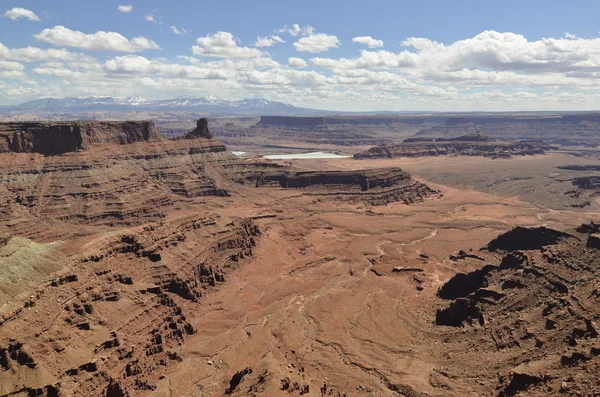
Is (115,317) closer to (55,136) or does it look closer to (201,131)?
(55,136)

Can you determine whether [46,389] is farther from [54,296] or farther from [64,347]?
[54,296]

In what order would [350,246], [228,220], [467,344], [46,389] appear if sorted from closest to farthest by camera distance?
[46,389] < [467,344] < [228,220] < [350,246]

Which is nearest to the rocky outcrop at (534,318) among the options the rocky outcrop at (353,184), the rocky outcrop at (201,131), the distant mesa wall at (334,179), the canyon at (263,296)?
the canyon at (263,296)

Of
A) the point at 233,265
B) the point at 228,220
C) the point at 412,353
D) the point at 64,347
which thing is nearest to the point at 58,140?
the point at 228,220

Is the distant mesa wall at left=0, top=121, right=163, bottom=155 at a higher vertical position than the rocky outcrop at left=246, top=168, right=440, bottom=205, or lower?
higher

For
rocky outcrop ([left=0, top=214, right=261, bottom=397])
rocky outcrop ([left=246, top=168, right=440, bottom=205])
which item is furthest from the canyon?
rocky outcrop ([left=246, top=168, right=440, bottom=205])

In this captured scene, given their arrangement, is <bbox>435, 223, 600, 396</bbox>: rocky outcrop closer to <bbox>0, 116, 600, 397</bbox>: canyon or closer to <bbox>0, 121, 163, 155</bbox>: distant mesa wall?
<bbox>0, 116, 600, 397</bbox>: canyon

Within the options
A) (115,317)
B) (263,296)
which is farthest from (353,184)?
(115,317)

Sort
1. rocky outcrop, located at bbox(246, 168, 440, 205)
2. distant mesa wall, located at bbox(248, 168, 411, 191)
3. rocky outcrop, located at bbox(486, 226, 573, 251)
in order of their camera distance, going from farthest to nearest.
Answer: distant mesa wall, located at bbox(248, 168, 411, 191)
rocky outcrop, located at bbox(246, 168, 440, 205)
rocky outcrop, located at bbox(486, 226, 573, 251)
